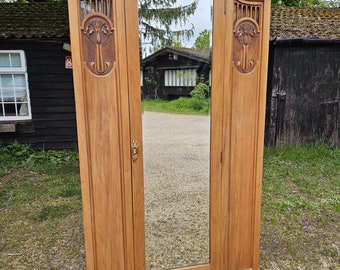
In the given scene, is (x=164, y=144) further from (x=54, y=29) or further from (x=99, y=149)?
(x=54, y=29)

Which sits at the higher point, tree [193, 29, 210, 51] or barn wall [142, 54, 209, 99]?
tree [193, 29, 210, 51]

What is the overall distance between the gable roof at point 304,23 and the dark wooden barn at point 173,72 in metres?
4.76

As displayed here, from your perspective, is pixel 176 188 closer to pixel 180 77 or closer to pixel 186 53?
pixel 180 77

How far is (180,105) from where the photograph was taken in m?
2.00

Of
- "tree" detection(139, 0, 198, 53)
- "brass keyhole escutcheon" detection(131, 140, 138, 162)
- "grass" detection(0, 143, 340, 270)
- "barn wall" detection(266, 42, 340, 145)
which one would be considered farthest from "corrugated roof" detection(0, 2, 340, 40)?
"brass keyhole escutcheon" detection(131, 140, 138, 162)

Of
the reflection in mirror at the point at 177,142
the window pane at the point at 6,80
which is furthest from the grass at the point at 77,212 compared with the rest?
the window pane at the point at 6,80

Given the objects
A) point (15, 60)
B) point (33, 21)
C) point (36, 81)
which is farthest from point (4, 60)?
point (33, 21)

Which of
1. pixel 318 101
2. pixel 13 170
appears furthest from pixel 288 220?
pixel 13 170

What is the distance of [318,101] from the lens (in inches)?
255

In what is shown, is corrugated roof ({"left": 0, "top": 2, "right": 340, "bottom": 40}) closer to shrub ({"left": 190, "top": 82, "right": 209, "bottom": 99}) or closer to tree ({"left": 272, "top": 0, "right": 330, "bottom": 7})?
shrub ({"left": 190, "top": 82, "right": 209, "bottom": 99})

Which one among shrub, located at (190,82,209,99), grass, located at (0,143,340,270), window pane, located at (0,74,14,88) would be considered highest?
window pane, located at (0,74,14,88)

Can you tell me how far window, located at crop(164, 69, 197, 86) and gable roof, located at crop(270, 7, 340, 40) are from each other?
4.76 metres

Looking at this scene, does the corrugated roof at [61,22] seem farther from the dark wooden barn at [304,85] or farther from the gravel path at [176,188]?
the gravel path at [176,188]

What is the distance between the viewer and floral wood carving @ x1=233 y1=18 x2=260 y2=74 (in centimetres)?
179
